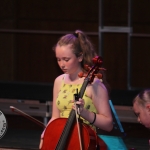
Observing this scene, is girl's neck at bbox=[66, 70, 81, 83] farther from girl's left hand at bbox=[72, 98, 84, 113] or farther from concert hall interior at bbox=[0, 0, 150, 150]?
concert hall interior at bbox=[0, 0, 150, 150]

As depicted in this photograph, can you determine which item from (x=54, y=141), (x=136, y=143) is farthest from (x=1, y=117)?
(x=136, y=143)

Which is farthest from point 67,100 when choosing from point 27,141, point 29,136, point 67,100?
point 29,136

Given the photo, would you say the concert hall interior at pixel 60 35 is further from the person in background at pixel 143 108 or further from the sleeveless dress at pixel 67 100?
the person in background at pixel 143 108

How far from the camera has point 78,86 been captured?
11.8 feet

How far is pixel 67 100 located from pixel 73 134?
272 mm

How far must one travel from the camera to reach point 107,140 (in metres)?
3.51

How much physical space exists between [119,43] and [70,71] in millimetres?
4363

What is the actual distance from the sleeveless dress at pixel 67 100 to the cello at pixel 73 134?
0.50ft

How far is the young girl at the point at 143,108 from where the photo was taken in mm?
2934

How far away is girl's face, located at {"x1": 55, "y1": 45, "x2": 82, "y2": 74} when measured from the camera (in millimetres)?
3486

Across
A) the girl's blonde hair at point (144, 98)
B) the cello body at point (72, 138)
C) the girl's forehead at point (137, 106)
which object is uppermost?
the girl's blonde hair at point (144, 98)

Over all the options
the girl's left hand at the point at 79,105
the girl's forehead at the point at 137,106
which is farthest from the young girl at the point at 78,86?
the girl's forehead at the point at 137,106

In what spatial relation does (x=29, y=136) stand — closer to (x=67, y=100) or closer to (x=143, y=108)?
(x=67, y=100)

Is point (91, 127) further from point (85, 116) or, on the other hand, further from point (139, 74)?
point (139, 74)
